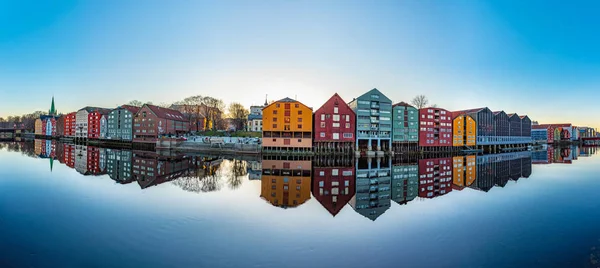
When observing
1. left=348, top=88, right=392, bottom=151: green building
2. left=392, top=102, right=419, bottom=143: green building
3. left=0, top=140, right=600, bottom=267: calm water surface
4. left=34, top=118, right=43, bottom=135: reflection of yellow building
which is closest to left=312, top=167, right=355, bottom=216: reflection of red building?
left=0, top=140, right=600, bottom=267: calm water surface

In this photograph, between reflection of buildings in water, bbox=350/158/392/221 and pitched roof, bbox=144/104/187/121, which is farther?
pitched roof, bbox=144/104/187/121

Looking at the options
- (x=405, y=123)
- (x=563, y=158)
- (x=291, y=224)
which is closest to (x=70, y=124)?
(x=405, y=123)

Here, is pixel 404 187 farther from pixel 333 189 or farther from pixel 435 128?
pixel 435 128

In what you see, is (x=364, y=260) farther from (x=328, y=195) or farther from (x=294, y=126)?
(x=294, y=126)

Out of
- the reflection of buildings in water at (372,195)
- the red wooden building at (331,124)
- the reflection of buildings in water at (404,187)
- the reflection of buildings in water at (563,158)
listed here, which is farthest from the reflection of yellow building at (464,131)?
the reflection of buildings in water at (372,195)

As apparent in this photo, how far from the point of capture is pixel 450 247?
879 centimetres

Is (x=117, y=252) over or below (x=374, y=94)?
below

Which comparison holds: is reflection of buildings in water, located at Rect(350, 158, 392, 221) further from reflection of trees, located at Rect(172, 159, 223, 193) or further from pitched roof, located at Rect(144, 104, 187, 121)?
pitched roof, located at Rect(144, 104, 187, 121)

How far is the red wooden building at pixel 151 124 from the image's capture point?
58.6 metres

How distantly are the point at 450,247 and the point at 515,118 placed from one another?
80521 millimetres

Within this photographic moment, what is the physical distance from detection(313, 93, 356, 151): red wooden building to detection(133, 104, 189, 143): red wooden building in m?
32.4

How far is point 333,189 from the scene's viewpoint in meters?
18.3

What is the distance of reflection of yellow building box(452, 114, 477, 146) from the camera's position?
56.1m

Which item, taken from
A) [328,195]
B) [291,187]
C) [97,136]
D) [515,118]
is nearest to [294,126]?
[291,187]
